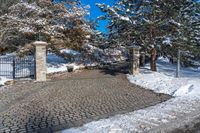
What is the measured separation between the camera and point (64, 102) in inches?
384

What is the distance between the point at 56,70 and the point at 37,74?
316 centimetres

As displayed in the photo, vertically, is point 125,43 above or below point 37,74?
above

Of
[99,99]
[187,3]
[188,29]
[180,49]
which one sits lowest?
[99,99]

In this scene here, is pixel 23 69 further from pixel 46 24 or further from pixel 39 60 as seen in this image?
pixel 46 24

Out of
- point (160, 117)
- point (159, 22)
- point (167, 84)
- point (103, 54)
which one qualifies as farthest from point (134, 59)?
point (160, 117)

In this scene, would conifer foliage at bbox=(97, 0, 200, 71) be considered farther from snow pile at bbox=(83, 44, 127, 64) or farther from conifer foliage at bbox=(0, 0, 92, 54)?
snow pile at bbox=(83, 44, 127, 64)

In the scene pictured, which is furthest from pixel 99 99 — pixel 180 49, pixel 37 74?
pixel 180 49

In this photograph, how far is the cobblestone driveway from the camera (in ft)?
24.2

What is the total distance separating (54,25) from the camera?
60.9 ft

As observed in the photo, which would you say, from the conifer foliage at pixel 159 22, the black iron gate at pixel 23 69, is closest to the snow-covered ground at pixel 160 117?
the conifer foliage at pixel 159 22

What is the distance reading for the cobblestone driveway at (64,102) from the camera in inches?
290

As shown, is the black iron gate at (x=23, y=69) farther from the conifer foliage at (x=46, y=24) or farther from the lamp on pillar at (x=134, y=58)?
the lamp on pillar at (x=134, y=58)

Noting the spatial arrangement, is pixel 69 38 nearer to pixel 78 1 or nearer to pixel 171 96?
pixel 78 1

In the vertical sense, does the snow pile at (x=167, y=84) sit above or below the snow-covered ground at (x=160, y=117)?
above
